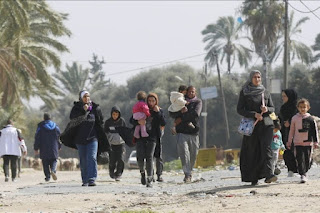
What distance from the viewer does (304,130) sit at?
13.3 metres

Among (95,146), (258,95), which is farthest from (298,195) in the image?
(95,146)

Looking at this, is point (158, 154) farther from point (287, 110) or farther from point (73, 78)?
point (73, 78)

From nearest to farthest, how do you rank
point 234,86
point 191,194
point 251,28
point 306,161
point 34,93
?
point 191,194 < point 306,161 < point 34,93 < point 251,28 < point 234,86

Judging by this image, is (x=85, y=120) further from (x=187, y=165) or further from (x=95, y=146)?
(x=187, y=165)

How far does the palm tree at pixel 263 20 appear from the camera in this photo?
192 ft

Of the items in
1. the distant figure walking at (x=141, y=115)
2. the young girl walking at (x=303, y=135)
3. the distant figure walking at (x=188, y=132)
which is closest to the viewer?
the young girl walking at (x=303, y=135)

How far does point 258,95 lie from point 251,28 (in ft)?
154

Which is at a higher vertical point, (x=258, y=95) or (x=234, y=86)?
(x=234, y=86)

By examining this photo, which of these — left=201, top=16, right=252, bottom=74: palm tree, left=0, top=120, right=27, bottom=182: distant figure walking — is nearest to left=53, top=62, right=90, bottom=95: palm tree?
left=201, top=16, right=252, bottom=74: palm tree

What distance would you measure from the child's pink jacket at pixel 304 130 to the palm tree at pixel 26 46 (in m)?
18.7

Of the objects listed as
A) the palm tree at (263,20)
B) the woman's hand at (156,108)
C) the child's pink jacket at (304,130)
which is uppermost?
the palm tree at (263,20)

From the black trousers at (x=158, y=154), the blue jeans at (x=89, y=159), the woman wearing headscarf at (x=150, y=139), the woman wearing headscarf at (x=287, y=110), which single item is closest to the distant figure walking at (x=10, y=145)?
the black trousers at (x=158, y=154)

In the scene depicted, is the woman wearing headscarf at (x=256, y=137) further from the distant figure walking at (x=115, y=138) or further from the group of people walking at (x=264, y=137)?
the distant figure walking at (x=115, y=138)

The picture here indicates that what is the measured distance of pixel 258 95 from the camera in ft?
42.9
